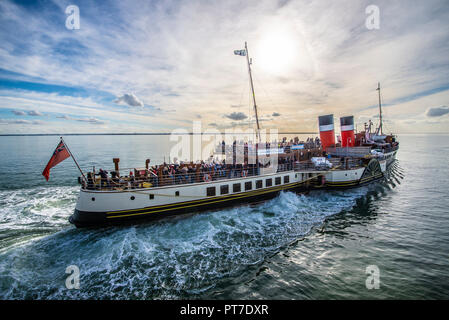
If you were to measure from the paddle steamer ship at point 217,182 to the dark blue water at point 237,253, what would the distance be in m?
1.15

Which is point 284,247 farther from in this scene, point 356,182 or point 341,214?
point 356,182

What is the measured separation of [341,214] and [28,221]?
26.9m

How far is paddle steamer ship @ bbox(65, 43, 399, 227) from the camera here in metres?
14.6

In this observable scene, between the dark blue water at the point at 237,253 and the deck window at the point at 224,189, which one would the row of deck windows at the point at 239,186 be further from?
the dark blue water at the point at 237,253

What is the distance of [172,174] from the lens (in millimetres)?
16750

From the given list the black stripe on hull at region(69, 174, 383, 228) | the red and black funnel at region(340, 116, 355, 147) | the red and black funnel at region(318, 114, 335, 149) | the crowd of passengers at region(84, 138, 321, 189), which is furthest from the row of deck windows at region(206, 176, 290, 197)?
the red and black funnel at region(340, 116, 355, 147)

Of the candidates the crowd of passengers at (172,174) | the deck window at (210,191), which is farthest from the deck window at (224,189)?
the crowd of passengers at (172,174)

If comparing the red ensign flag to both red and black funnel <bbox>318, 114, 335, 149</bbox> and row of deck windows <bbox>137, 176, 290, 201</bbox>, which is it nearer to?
row of deck windows <bbox>137, 176, 290, 201</bbox>

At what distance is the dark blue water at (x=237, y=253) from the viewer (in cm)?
935

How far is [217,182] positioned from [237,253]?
696 cm

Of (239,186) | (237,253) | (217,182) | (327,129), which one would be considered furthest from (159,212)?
(327,129)

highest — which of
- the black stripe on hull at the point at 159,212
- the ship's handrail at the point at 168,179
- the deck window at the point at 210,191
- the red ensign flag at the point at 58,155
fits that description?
the red ensign flag at the point at 58,155

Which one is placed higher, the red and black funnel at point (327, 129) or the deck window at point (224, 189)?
the red and black funnel at point (327, 129)
